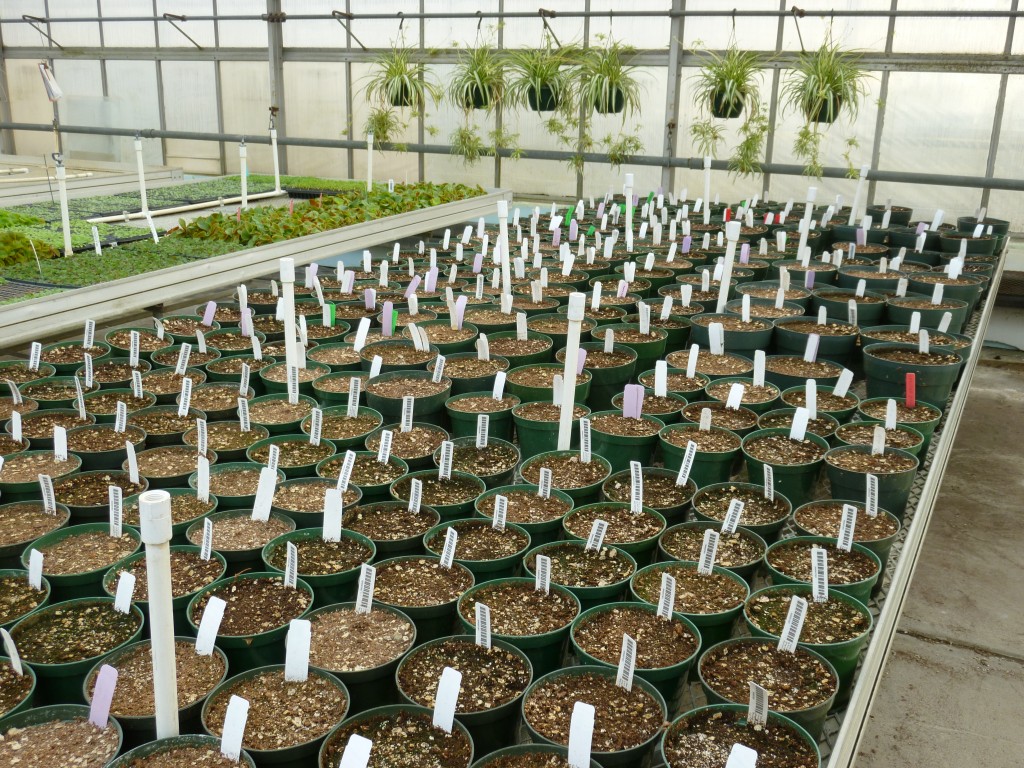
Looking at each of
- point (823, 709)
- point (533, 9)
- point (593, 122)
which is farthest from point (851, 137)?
point (823, 709)

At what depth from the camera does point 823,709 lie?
162 centimetres

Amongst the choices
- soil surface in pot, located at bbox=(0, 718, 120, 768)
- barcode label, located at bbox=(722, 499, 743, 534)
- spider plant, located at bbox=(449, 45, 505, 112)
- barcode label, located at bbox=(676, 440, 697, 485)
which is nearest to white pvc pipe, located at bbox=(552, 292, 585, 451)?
barcode label, located at bbox=(676, 440, 697, 485)

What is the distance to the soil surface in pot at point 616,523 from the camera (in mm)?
2215

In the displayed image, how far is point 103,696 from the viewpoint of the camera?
150 cm

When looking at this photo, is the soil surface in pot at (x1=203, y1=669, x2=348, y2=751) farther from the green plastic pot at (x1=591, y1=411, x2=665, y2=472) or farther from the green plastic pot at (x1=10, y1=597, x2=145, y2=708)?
the green plastic pot at (x1=591, y1=411, x2=665, y2=472)

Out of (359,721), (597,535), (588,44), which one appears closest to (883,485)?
(597,535)

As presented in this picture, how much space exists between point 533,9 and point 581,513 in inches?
279

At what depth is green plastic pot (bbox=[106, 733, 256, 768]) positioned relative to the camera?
144 cm

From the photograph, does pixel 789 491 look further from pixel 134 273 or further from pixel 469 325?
pixel 134 273

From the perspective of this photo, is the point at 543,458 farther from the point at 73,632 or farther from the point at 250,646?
the point at 73,632

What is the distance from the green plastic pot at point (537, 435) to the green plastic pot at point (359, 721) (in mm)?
1224

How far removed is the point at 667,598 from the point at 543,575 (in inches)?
11.2

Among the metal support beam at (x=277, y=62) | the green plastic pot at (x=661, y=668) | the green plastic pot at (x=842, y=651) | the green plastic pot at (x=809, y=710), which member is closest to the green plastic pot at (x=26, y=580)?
the green plastic pot at (x=661, y=668)

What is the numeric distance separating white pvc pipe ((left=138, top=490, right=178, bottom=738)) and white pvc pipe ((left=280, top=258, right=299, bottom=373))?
1.59 metres
